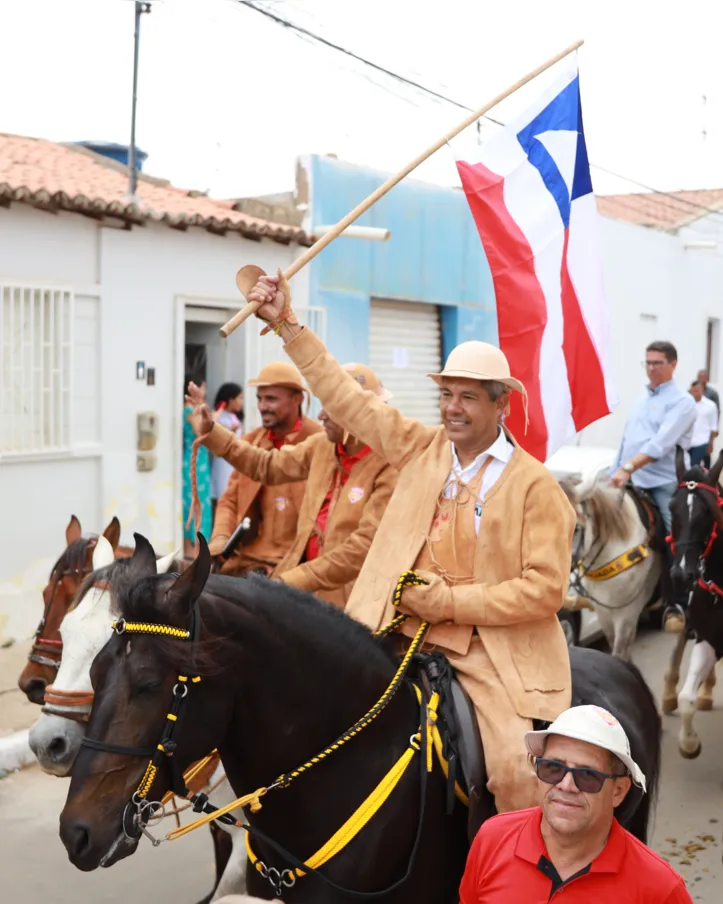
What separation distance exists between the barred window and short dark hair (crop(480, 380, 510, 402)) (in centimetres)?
601

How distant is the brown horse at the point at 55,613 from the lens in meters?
4.75

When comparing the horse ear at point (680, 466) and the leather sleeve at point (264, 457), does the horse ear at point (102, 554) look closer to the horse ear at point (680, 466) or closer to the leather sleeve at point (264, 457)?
the leather sleeve at point (264, 457)

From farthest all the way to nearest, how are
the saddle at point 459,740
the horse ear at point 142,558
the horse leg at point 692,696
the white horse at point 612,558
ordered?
the white horse at point 612,558 < the horse leg at point 692,696 < the saddle at point 459,740 < the horse ear at point 142,558

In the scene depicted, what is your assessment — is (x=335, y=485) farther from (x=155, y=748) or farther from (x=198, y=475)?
(x=198, y=475)

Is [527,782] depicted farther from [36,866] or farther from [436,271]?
[436,271]

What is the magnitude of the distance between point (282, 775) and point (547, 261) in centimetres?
332

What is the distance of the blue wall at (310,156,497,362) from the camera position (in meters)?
12.0

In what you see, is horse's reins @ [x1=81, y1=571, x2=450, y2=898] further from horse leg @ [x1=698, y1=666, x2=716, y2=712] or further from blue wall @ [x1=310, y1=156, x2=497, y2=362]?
blue wall @ [x1=310, y1=156, x2=497, y2=362]

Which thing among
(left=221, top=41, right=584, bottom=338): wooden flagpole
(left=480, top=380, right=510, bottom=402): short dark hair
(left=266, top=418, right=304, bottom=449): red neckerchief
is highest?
(left=221, top=41, right=584, bottom=338): wooden flagpole

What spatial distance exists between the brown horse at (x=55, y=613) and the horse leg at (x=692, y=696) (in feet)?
13.2

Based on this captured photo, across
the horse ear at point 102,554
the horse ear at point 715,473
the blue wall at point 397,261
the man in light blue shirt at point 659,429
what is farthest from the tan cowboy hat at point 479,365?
the blue wall at point 397,261

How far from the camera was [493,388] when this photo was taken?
3531mm

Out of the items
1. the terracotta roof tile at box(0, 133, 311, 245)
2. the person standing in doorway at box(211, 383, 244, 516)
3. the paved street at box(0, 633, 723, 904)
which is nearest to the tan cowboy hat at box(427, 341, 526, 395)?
the paved street at box(0, 633, 723, 904)

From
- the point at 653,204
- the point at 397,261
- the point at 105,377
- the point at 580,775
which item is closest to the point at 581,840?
the point at 580,775
